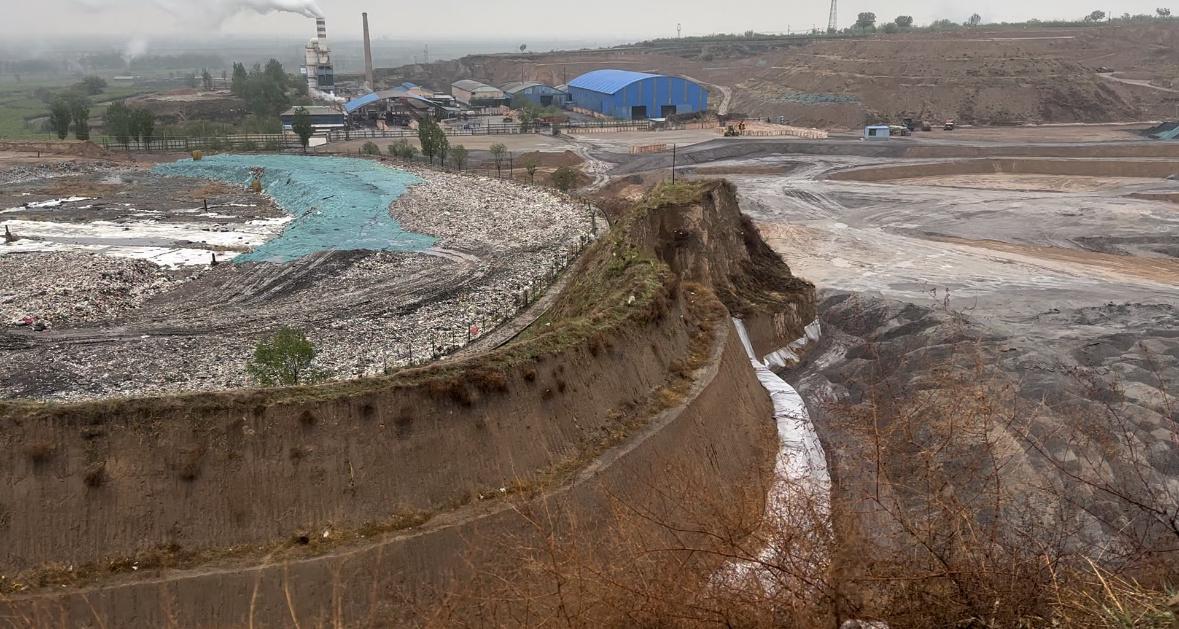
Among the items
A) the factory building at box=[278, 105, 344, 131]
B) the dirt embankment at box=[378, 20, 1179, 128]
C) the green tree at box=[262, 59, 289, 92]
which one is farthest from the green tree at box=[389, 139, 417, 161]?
the green tree at box=[262, 59, 289, 92]

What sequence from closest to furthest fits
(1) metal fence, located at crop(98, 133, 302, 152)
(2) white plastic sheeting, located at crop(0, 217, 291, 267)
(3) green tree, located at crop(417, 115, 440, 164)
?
1. (2) white plastic sheeting, located at crop(0, 217, 291, 267)
2. (3) green tree, located at crop(417, 115, 440, 164)
3. (1) metal fence, located at crop(98, 133, 302, 152)

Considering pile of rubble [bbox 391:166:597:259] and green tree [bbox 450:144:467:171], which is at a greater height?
green tree [bbox 450:144:467:171]

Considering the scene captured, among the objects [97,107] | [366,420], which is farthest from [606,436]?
[97,107]

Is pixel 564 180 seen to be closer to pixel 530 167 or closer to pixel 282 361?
pixel 530 167

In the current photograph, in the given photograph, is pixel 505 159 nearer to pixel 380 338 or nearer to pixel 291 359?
pixel 380 338

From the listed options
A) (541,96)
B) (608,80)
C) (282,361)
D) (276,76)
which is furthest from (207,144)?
(282,361)

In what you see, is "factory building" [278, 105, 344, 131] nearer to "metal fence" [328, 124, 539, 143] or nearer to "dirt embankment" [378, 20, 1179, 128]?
"metal fence" [328, 124, 539, 143]

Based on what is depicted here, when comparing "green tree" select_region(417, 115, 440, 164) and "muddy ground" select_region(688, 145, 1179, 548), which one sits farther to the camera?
"green tree" select_region(417, 115, 440, 164)
